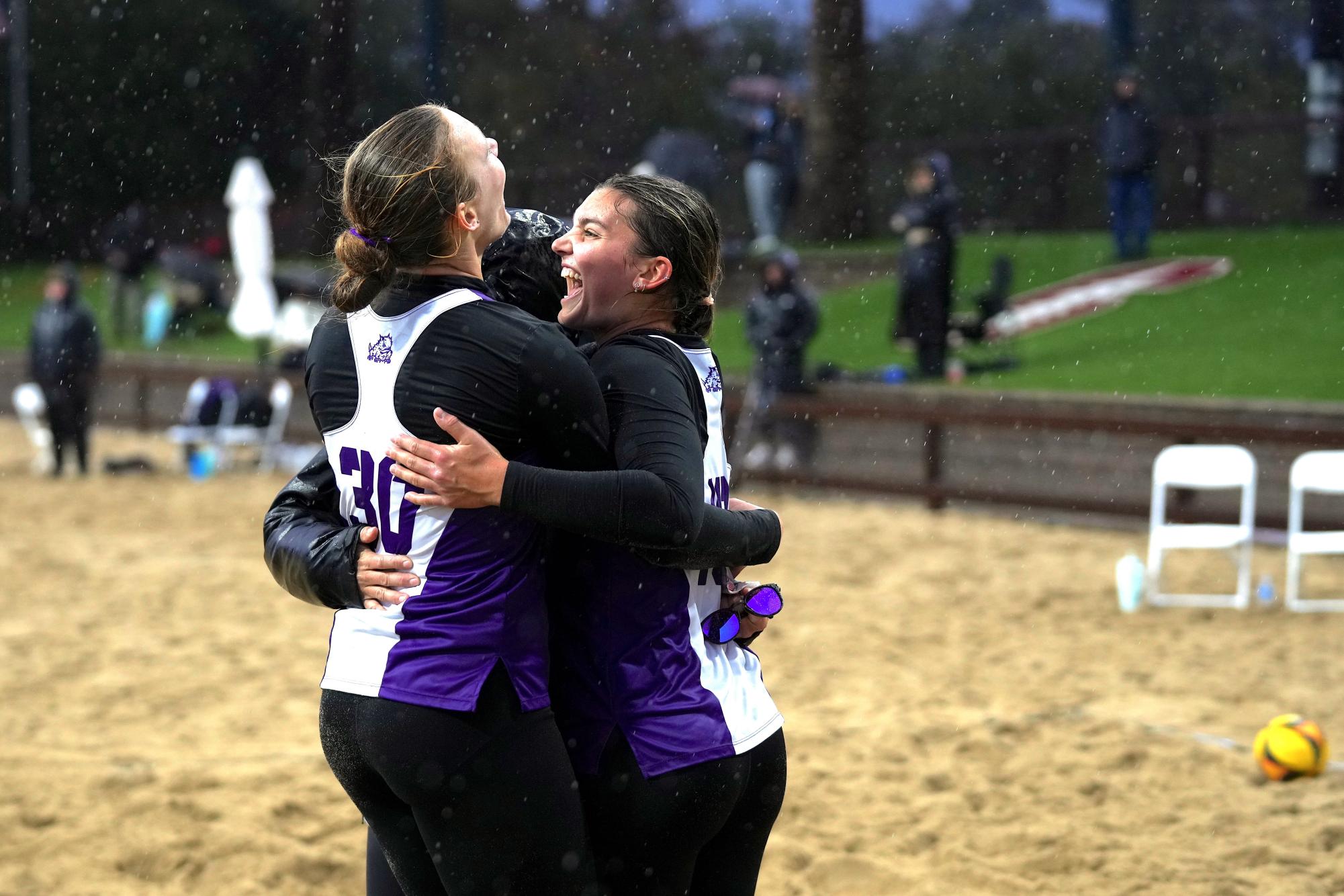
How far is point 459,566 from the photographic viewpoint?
2.06 metres

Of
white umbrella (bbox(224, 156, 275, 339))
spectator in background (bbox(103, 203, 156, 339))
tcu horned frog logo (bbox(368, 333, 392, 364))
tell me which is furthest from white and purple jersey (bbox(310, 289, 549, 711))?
spectator in background (bbox(103, 203, 156, 339))

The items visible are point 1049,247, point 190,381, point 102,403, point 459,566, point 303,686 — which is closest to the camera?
point 459,566

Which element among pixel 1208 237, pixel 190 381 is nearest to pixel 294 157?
pixel 190 381

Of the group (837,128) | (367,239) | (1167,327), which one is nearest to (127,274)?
(837,128)

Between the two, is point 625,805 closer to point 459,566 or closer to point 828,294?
point 459,566

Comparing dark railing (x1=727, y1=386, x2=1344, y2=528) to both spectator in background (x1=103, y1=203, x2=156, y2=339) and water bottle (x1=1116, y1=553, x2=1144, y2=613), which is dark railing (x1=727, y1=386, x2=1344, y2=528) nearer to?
water bottle (x1=1116, y1=553, x2=1144, y2=613)

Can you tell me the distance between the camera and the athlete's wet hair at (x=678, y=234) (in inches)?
86.5

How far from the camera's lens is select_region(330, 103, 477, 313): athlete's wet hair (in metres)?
2.07

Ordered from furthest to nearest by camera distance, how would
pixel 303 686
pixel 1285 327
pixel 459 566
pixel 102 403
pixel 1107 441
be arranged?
pixel 102 403
pixel 1285 327
pixel 1107 441
pixel 303 686
pixel 459 566

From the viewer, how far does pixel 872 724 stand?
571 cm

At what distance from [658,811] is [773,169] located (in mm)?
16060

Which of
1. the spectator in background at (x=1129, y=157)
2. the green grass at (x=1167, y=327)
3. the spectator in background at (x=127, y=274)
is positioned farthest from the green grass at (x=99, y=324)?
the spectator in background at (x=1129, y=157)

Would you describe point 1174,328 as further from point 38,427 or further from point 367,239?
point 367,239

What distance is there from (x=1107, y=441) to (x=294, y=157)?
23912 mm
